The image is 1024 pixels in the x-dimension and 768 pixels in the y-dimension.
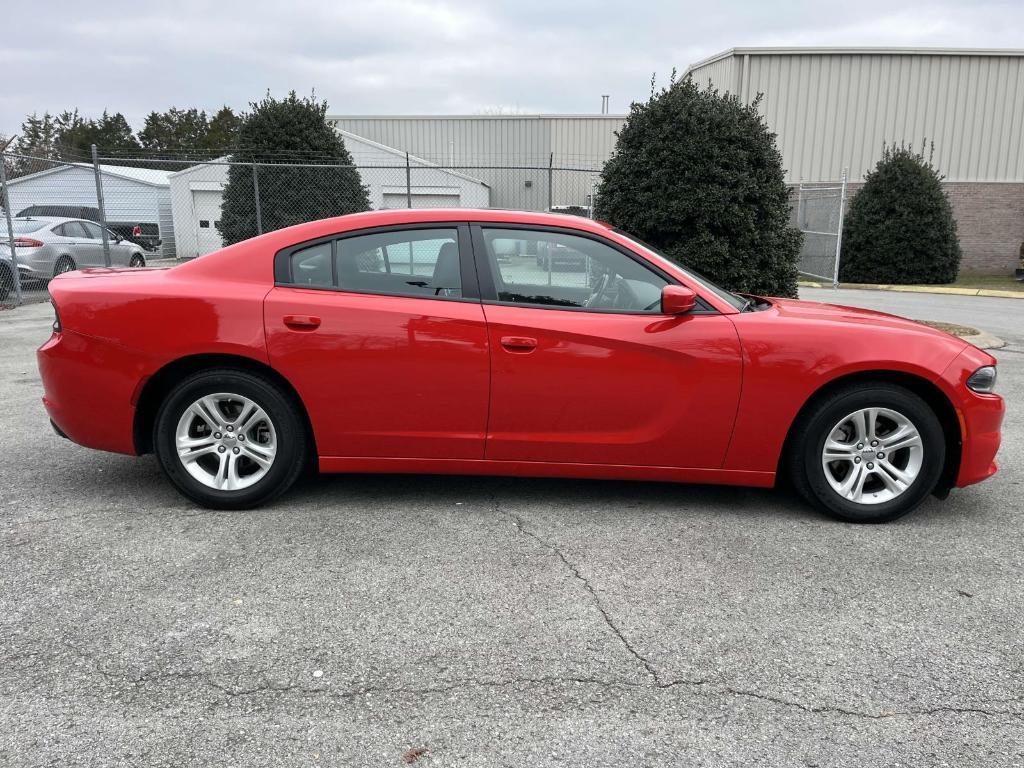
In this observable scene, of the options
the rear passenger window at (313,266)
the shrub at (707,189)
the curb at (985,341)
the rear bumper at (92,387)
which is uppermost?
the shrub at (707,189)

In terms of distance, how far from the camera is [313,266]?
4078 millimetres

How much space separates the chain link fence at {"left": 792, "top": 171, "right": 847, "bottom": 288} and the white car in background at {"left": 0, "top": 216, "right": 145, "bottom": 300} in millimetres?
15463

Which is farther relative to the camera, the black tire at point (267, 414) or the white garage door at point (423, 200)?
the white garage door at point (423, 200)

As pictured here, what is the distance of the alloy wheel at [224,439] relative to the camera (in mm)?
4012

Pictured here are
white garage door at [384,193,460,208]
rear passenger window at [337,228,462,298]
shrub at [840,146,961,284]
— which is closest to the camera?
rear passenger window at [337,228,462,298]

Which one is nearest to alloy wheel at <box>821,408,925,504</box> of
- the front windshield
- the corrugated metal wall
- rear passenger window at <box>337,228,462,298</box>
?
the front windshield

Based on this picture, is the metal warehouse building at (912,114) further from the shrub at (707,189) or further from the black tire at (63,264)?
the black tire at (63,264)

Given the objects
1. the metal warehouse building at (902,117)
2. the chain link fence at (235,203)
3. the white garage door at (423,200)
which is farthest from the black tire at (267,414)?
the white garage door at (423,200)

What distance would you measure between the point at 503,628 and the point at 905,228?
19.9 m

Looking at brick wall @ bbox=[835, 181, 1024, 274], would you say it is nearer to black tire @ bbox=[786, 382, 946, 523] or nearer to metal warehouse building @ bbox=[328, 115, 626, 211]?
metal warehouse building @ bbox=[328, 115, 626, 211]

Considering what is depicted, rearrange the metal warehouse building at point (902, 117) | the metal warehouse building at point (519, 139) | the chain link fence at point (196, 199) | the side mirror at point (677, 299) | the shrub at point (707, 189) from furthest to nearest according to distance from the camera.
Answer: the metal warehouse building at point (519, 139) < the metal warehouse building at point (902, 117) < the chain link fence at point (196, 199) < the shrub at point (707, 189) < the side mirror at point (677, 299)

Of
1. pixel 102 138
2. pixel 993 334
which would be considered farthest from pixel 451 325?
pixel 102 138

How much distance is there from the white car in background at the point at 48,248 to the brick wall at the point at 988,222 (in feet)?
70.8

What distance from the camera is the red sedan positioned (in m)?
3.89
